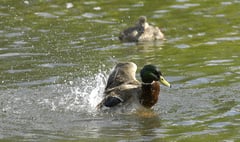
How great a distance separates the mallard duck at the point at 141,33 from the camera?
18.6m

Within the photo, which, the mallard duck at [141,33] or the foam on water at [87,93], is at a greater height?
the foam on water at [87,93]

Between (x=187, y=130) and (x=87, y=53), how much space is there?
5854 millimetres

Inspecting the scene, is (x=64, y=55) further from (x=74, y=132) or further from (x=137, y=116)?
(x=74, y=132)

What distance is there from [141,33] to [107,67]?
360 centimetres

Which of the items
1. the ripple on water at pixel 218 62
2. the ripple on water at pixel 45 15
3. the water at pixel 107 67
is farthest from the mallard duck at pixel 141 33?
the ripple on water at pixel 218 62

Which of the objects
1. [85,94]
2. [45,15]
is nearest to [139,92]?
[85,94]

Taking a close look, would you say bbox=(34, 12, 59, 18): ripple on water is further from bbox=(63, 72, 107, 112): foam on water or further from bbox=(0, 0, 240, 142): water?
bbox=(63, 72, 107, 112): foam on water

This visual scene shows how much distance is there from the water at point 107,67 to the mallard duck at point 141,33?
0.19m

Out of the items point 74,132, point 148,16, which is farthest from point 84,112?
point 148,16

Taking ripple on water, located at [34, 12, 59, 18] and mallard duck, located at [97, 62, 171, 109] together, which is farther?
ripple on water, located at [34, 12, 59, 18]

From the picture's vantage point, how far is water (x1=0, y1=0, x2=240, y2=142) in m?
11.7

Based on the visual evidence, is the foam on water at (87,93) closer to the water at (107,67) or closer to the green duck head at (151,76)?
the water at (107,67)

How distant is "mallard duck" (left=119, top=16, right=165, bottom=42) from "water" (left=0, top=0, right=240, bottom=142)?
0.19m

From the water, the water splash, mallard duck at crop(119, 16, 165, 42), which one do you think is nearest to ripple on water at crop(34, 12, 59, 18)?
the water
